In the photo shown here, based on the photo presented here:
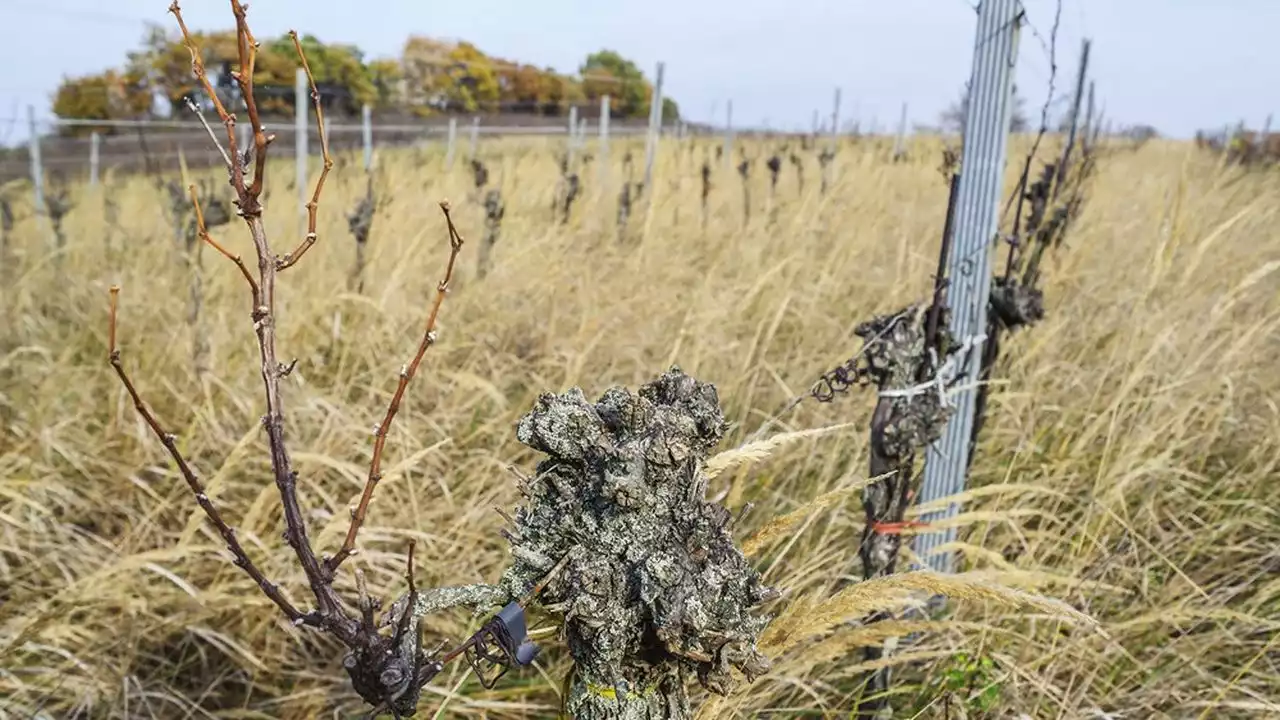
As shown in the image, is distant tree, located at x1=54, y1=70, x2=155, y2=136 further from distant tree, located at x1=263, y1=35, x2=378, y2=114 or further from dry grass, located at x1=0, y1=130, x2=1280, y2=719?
dry grass, located at x1=0, y1=130, x2=1280, y2=719

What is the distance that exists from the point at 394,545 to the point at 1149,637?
152cm

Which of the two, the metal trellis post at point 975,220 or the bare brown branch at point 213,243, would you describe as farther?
the metal trellis post at point 975,220

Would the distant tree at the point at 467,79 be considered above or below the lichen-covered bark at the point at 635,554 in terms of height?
above

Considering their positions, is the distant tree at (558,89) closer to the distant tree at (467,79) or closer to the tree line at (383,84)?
the tree line at (383,84)

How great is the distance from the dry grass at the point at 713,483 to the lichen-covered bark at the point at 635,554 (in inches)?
8.7

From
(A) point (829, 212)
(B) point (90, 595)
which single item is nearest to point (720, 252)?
(A) point (829, 212)

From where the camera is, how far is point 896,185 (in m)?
5.68

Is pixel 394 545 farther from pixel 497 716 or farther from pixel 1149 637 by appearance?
pixel 1149 637

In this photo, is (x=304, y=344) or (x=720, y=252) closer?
(x=304, y=344)

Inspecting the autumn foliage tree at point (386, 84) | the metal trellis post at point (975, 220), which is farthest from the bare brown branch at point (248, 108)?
the autumn foliage tree at point (386, 84)

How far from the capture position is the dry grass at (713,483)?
1.45 meters

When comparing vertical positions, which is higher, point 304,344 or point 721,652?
point 721,652

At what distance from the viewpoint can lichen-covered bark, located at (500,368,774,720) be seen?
2.16ft

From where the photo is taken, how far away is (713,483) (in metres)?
1.80
